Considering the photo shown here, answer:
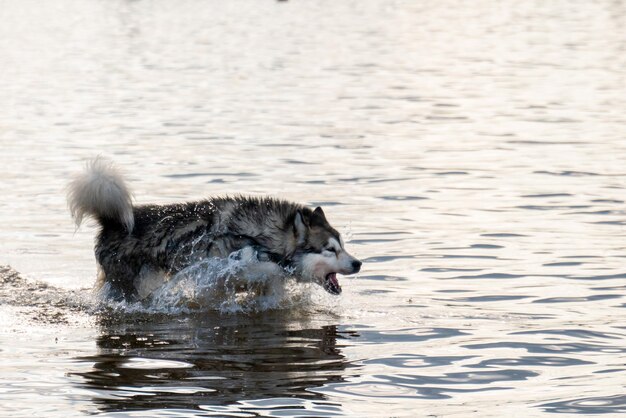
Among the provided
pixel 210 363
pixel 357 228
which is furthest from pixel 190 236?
pixel 357 228

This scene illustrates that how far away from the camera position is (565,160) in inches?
744

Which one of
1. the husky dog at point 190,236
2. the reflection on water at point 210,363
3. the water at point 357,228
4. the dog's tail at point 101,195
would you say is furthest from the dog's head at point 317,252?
the dog's tail at point 101,195

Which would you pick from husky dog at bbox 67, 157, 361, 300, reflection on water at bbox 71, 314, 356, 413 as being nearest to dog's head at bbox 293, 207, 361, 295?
husky dog at bbox 67, 157, 361, 300

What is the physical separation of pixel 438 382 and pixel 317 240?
263 centimetres

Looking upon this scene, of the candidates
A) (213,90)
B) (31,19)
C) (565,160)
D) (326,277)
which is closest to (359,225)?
(326,277)

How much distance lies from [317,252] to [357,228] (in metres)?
3.67

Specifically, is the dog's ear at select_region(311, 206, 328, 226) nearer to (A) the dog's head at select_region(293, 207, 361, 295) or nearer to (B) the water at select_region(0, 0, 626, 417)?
(A) the dog's head at select_region(293, 207, 361, 295)

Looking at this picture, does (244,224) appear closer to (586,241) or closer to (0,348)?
(0,348)

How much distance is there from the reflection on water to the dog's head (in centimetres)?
50

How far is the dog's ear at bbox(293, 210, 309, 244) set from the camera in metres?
10.7

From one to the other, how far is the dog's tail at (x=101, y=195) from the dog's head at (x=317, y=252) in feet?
4.68

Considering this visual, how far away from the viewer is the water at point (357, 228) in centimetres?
834

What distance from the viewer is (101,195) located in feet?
33.7

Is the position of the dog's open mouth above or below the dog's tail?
below
